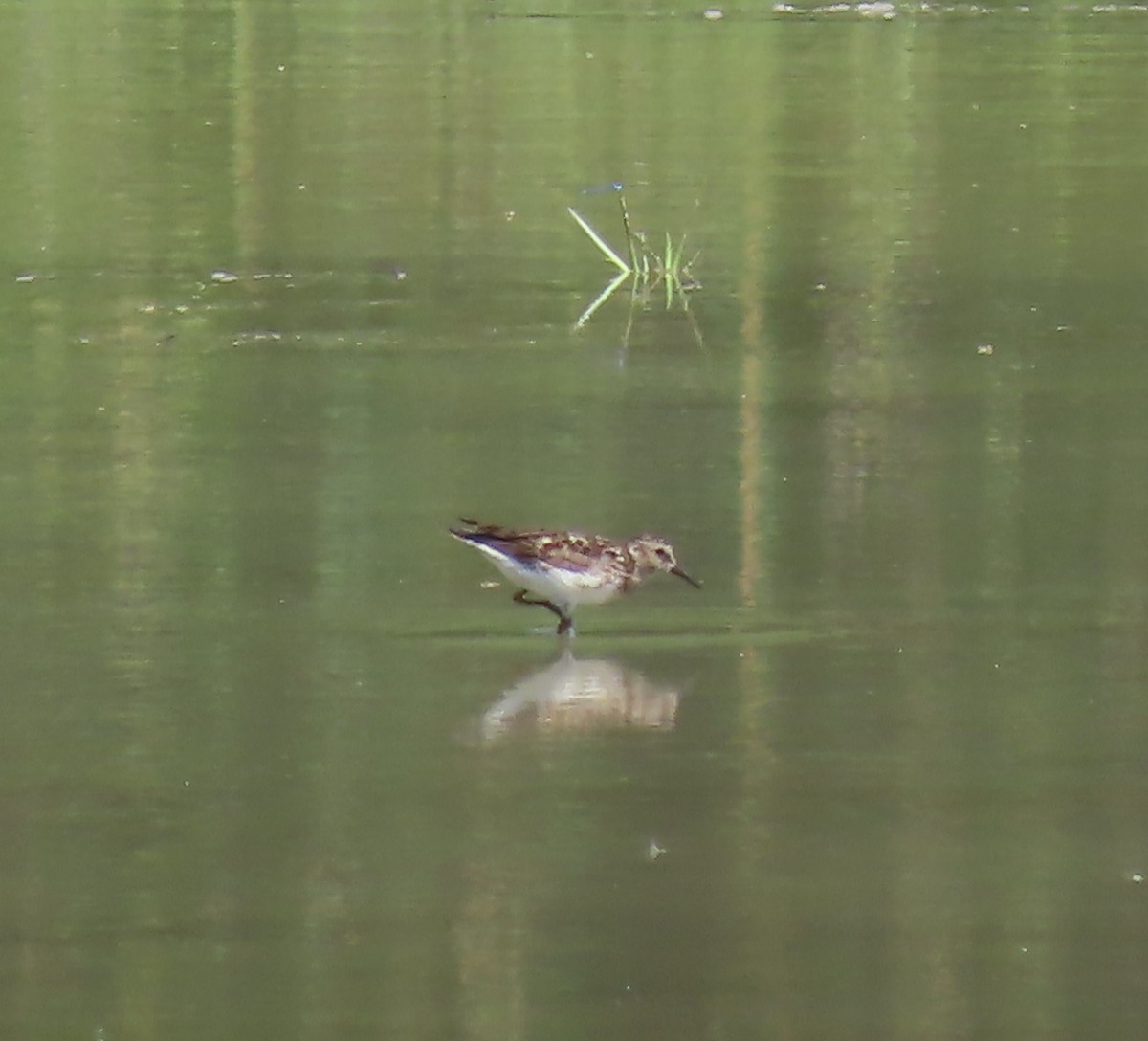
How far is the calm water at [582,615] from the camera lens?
18.9ft

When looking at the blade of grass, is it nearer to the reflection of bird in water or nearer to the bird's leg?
the bird's leg

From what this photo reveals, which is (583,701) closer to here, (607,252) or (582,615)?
(582,615)

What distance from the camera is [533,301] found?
13680mm

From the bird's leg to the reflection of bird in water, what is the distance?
0.38 m

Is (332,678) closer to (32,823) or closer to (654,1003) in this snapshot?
(32,823)

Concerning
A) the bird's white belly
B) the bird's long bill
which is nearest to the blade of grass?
the bird's long bill

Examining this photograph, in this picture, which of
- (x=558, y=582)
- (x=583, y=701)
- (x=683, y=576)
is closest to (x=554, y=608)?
(x=558, y=582)

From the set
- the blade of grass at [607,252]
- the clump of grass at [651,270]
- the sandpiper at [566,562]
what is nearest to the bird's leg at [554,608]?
the sandpiper at [566,562]

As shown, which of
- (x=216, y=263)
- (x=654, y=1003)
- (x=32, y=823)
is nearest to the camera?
(x=654, y=1003)

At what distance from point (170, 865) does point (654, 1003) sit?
4.01 ft

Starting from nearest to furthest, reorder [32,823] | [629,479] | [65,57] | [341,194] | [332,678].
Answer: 1. [32,823]
2. [332,678]
3. [629,479]
4. [341,194]
5. [65,57]

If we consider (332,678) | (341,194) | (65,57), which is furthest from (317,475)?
(65,57)

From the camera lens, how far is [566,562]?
7980 millimetres

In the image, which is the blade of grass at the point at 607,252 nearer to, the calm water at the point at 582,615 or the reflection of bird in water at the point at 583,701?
the calm water at the point at 582,615
